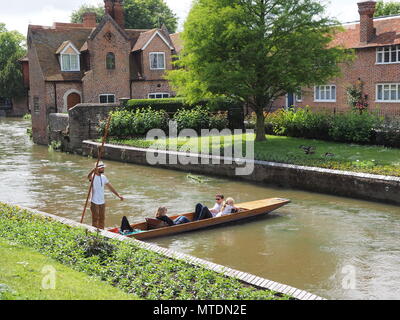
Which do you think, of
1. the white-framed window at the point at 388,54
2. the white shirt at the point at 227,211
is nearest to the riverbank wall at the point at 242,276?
the white shirt at the point at 227,211

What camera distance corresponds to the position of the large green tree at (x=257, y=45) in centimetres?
2302

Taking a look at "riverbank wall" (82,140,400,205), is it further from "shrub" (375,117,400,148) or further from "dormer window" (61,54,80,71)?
"dormer window" (61,54,80,71)

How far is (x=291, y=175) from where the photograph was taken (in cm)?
1994

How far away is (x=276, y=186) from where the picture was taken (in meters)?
20.5

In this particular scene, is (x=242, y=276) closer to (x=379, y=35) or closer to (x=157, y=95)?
(x=379, y=35)

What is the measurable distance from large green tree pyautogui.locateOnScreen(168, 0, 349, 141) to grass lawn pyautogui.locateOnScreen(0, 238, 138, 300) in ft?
50.2

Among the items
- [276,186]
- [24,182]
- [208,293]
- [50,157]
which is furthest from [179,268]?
[50,157]

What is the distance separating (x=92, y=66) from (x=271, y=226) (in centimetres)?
2577

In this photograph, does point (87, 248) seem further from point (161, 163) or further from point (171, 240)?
point (161, 163)

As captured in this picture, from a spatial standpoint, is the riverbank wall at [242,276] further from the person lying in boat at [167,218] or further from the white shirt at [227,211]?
the white shirt at [227,211]

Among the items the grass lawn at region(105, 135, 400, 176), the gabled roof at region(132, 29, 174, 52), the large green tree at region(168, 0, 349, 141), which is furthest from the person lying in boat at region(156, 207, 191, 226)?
the gabled roof at region(132, 29, 174, 52)

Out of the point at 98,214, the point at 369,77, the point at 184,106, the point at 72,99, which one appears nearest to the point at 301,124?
the point at 184,106

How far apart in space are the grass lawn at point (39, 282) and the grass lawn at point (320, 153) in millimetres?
11929
